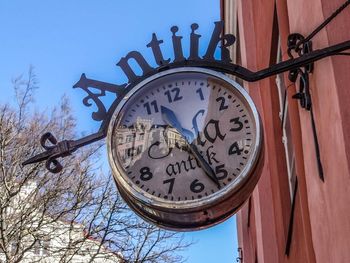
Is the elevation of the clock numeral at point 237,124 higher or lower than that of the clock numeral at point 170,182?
higher

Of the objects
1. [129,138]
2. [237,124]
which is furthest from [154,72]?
[237,124]

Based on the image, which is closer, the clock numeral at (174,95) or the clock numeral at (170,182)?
the clock numeral at (170,182)

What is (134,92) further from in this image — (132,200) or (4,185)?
(4,185)

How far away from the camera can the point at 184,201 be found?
3.26 meters

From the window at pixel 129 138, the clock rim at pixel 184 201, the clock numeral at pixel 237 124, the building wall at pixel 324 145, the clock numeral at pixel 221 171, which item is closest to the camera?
the building wall at pixel 324 145

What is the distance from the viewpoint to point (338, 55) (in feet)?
10.1

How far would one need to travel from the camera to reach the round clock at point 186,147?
328cm

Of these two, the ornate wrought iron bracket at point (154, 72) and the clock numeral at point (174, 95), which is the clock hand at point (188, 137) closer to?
the clock numeral at point (174, 95)

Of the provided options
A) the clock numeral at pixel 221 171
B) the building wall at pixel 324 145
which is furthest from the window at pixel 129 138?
the building wall at pixel 324 145

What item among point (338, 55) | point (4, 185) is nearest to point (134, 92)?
point (338, 55)

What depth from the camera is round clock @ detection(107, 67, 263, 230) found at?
3.28 metres

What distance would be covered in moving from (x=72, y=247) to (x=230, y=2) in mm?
6120

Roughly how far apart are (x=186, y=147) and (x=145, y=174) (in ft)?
0.88

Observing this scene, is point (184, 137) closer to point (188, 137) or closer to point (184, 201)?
point (188, 137)
